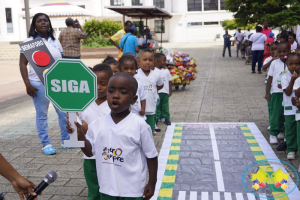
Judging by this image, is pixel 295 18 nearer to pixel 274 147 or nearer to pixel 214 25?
pixel 274 147

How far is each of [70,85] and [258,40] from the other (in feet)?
44.2

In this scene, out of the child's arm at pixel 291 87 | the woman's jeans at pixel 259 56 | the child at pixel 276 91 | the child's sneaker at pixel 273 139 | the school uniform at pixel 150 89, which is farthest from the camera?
the woman's jeans at pixel 259 56

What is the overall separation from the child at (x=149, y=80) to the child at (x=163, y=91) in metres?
1.31

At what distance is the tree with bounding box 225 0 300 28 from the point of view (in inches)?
638

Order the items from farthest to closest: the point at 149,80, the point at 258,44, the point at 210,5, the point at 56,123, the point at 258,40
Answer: the point at 210,5 → the point at 258,44 → the point at 258,40 → the point at 56,123 → the point at 149,80

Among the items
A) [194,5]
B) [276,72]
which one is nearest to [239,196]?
[276,72]

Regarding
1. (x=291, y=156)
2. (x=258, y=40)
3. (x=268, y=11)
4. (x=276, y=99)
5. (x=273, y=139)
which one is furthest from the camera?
(x=268, y=11)

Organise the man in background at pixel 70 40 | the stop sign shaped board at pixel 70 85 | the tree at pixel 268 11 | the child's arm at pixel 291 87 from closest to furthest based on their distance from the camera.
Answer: the stop sign shaped board at pixel 70 85
the child's arm at pixel 291 87
the man in background at pixel 70 40
the tree at pixel 268 11

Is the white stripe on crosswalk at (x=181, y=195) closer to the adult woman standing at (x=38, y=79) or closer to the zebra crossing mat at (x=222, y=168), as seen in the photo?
the zebra crossing mat at (x=222, y=168)

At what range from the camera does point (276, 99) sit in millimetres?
5941

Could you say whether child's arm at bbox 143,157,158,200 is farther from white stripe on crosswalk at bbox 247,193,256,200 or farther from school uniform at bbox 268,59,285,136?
school uniform at bbox 268,59,285,136

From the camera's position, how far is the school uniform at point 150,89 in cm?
565

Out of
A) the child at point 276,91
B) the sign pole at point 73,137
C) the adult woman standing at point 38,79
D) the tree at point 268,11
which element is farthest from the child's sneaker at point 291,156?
the tree at point 268,11

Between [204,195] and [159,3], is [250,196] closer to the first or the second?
[204,195]
